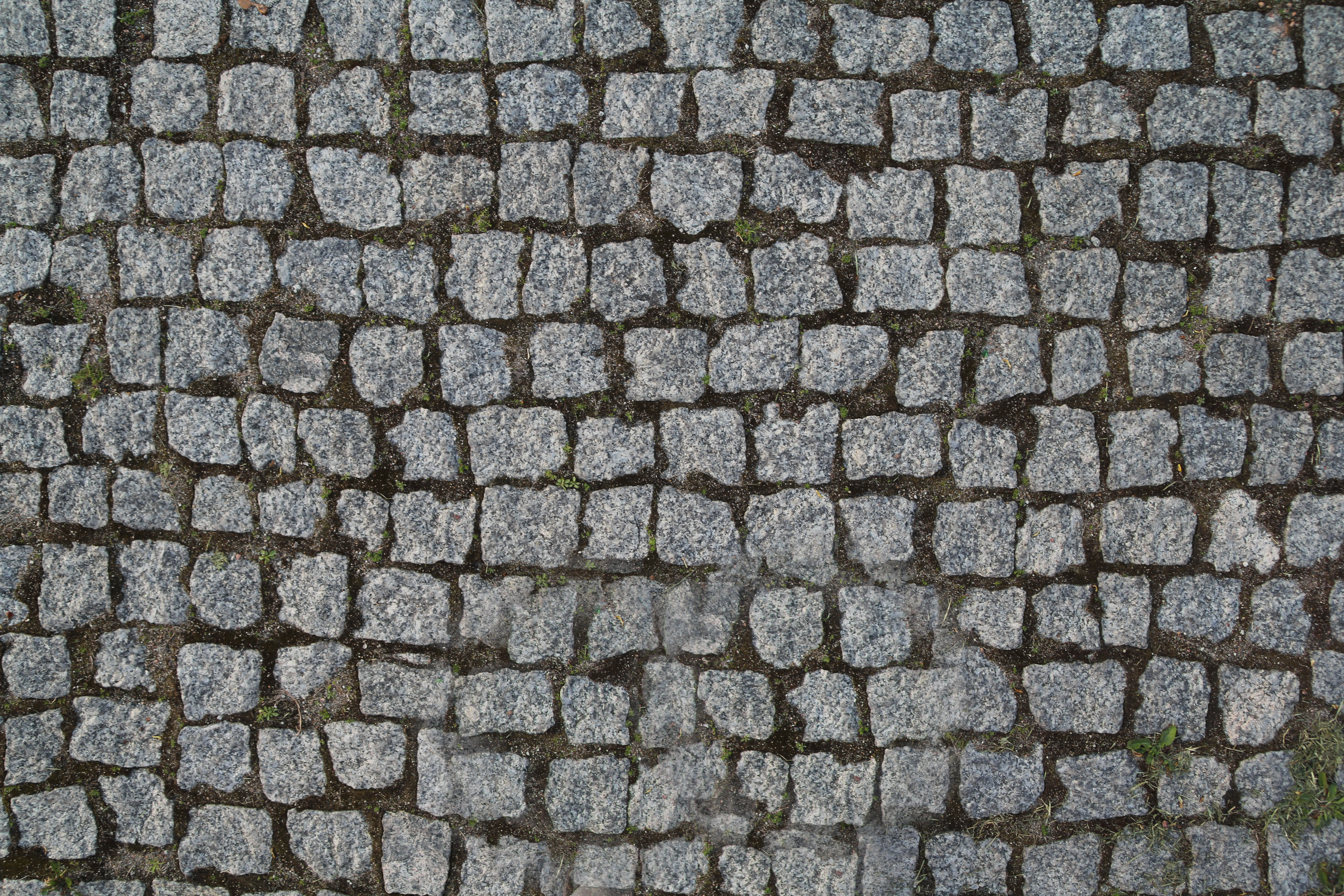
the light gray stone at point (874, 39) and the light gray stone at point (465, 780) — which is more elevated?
the light gray stone at point (874, 39)

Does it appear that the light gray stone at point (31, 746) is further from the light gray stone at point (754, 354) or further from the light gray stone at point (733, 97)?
the light gray stone at point (733, 97)

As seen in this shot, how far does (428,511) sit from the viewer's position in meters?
3.14

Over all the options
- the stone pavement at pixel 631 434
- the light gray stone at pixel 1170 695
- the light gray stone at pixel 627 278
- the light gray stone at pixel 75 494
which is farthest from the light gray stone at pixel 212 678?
the light gray stone at pixel 1170 695

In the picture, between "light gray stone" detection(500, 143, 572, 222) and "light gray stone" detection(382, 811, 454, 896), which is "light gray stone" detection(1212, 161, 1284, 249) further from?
"light gray stone" detection(382, 811, 454, 896)

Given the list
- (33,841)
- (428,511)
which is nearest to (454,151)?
(428,511)

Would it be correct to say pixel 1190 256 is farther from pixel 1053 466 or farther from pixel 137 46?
pixel 137 46

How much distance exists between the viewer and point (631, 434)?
3.14 metres

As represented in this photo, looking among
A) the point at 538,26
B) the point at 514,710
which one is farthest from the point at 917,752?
the point at 538,26

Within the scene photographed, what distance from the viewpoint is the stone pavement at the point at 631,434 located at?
3.12 m

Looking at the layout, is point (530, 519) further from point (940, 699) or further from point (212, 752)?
point (940, 699)

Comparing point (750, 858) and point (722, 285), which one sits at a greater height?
point (722, 285)

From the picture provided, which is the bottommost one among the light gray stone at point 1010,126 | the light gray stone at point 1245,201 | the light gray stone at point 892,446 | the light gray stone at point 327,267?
the light gray stone at point 892,446

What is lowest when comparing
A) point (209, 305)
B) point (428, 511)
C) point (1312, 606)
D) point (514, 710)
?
point (514, 710)

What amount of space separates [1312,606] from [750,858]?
8.25 feet
